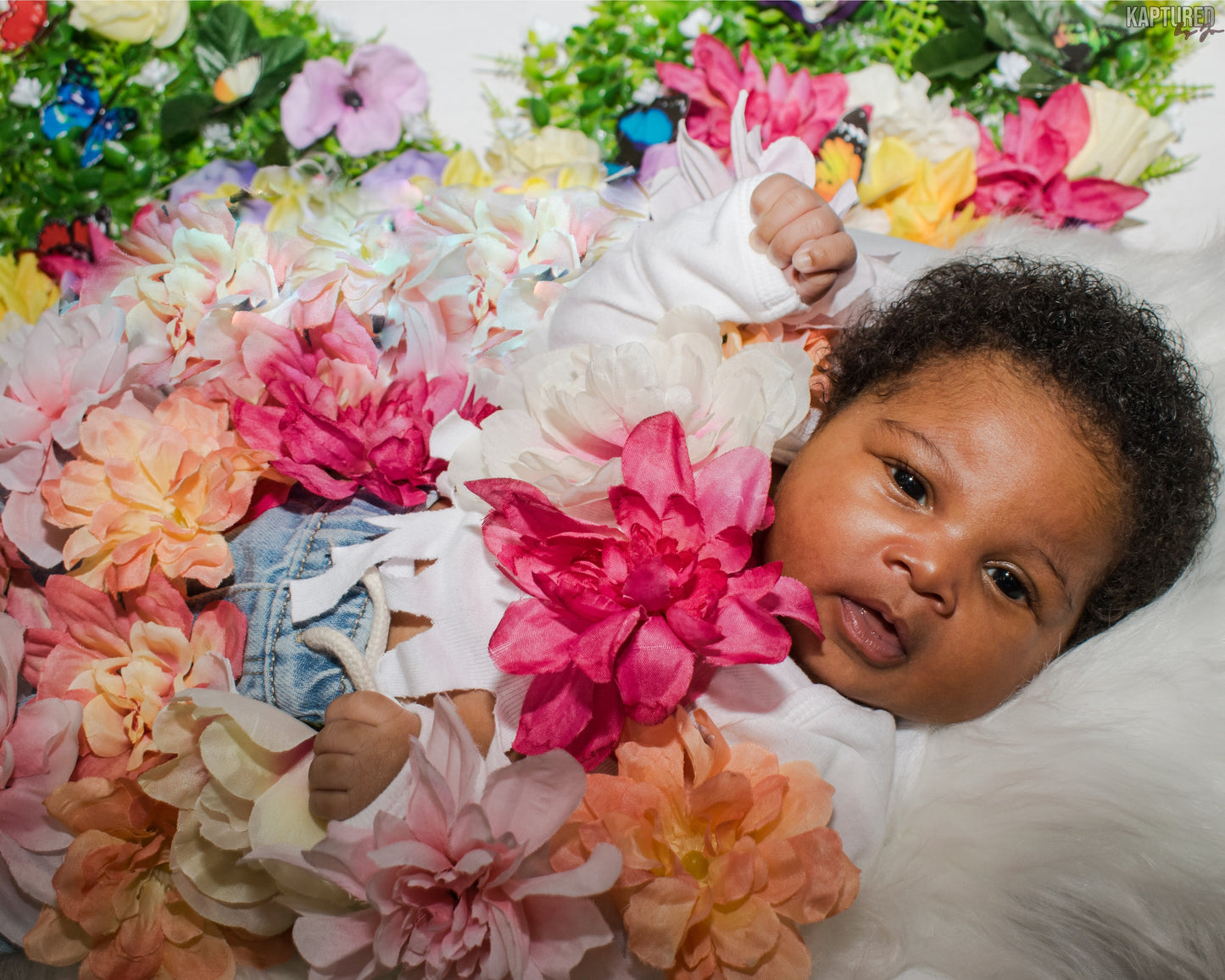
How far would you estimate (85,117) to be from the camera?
58.6 inches

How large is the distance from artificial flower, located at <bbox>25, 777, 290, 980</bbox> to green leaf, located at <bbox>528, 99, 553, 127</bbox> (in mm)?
1124

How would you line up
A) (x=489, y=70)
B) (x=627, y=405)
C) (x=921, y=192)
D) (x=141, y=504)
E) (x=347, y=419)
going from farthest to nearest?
(x=489, y=70) < (x=921, y=192) < (x=347, y=419) < (x=141, y=504) < (x=627, y=405)

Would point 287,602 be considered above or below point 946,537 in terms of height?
below

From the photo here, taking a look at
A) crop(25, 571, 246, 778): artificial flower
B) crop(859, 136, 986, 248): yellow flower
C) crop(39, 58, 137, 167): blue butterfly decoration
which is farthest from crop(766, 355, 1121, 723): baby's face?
crop(39, 58, 137, 167): blue butterfly decoration

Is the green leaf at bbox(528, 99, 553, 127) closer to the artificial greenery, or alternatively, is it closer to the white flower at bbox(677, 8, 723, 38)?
the artificial greenery

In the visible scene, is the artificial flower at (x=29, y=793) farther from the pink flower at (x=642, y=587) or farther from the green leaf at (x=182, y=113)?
the green leaf at (x=182, y=113)

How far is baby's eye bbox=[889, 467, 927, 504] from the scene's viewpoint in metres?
0.94

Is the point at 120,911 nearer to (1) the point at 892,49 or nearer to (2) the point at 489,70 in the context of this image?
(2) the point at 489,70

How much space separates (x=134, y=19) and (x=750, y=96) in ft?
3.19

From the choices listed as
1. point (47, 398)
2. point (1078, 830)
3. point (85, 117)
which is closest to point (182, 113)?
point (85, 117)

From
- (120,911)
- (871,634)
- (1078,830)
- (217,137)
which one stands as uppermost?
(217,137)

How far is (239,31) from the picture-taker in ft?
4.92

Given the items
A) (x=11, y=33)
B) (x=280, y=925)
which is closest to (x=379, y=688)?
(x=280, y=925)

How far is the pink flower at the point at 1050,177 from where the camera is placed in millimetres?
1376
